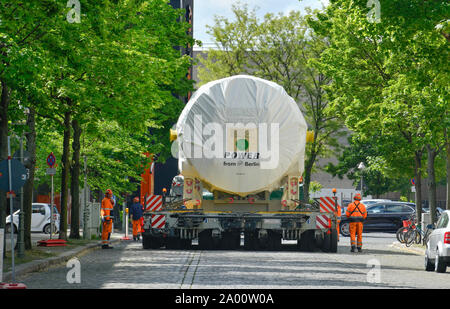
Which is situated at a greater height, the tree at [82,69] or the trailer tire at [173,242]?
the tree at [82,69]

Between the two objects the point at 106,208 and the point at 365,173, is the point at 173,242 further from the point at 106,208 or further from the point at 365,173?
the point at 365,173

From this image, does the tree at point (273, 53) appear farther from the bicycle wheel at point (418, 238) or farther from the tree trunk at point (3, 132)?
the tree trunk at point (3, 132)

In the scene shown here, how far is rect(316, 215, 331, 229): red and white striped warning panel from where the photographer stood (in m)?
25.9

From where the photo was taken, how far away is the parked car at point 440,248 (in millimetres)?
19766

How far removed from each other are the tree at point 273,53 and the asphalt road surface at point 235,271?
28061mm

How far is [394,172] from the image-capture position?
1944 inches

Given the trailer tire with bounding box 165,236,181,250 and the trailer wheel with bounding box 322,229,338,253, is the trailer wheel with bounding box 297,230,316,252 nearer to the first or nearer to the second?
the trailer wheel with bounding box 322,229,338,253

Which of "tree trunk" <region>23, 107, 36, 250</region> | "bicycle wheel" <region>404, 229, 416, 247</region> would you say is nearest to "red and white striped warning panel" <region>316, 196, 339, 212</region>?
"bicycle wheel" <region>404, 229, 416, 247</region>

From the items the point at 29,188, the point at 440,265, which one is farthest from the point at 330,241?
the point at 29,188

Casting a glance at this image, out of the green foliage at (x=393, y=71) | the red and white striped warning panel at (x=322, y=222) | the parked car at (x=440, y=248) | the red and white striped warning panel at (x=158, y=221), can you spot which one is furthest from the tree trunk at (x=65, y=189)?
the parked car at (x=440, y=248)

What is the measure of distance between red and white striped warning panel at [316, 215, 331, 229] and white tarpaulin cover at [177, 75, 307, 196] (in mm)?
1524

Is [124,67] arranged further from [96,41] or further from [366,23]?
[366,23]
